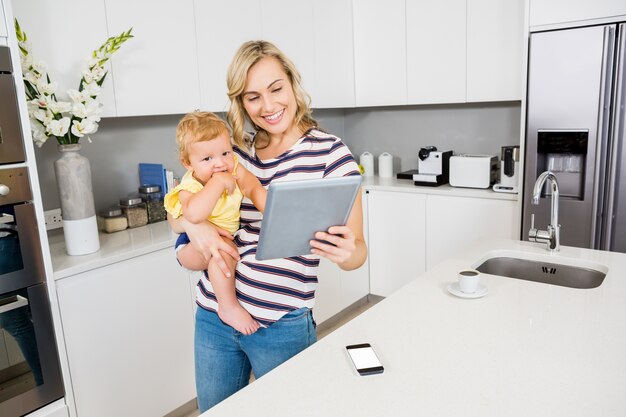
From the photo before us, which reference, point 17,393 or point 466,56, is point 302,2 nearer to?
point 466,56

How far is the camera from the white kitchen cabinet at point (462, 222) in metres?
3.09

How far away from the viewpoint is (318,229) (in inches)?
48.7

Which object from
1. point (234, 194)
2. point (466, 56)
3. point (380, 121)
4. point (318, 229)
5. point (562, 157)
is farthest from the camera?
point (380, 121)

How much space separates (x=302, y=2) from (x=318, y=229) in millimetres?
2501

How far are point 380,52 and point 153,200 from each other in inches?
74.0

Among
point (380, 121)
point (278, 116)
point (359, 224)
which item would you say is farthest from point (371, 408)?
point (380, 121)

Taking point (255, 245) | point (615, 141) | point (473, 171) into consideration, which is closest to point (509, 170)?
point (473, 171)

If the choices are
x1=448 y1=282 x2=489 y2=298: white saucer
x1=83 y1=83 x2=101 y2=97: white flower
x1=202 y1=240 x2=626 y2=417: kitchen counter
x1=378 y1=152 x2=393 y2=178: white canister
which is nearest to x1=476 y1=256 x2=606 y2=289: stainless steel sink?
x1=202 y1=240 x2=626 y2=417: kitchen counter

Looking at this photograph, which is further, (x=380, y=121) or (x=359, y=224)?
(x=380, y=121)

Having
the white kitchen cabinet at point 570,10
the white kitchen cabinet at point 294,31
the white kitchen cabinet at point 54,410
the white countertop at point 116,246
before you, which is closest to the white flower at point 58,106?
the white countertop at point 116,246

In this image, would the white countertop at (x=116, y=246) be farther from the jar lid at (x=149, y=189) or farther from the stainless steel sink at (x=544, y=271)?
A: the stainless steel sink at (x=544, y=271)

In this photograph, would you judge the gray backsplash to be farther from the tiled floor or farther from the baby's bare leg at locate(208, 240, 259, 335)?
the baby's bare leg at locate(208, 240, 259, 335)

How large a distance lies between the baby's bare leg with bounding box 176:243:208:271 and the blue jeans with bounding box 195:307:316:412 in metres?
0.13

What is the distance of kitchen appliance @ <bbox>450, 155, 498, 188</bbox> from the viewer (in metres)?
3.26
